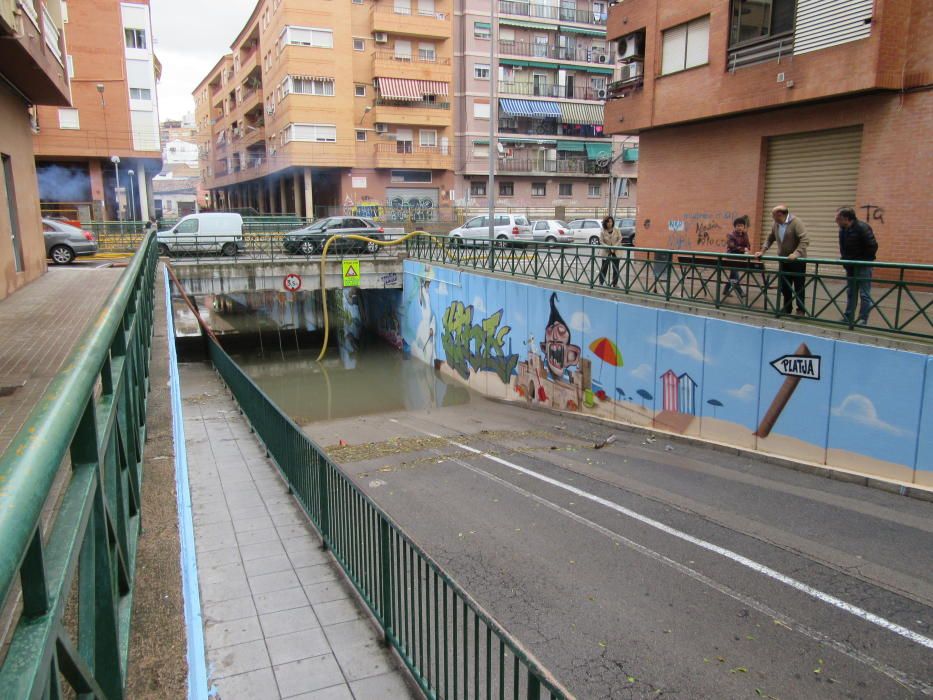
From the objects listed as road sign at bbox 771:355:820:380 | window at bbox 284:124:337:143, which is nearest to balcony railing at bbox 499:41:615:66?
window at bbox 284:124:337:143

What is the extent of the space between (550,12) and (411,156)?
1574cm

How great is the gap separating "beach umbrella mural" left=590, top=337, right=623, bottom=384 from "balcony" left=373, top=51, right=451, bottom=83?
34.6 meters

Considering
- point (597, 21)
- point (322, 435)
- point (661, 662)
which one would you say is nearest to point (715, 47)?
point (322, 435)

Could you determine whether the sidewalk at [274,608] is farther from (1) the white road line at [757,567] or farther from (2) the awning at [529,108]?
(2) the awning at [529,108]

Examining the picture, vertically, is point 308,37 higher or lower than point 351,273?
higher

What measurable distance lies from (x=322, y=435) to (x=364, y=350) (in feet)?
48.9

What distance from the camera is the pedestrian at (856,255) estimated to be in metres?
9.98

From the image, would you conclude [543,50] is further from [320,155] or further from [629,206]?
[320,155]

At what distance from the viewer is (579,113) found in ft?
165

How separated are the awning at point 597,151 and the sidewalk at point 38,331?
41.2 m

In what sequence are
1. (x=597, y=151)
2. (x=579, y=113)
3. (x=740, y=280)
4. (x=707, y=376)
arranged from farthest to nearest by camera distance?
(x=597, y=151) → (x=579, y=113) → (x=707, y=376) → (x=740, y=280)

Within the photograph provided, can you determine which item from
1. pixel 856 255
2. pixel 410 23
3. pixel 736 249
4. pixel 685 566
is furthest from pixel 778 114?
pixel 410 23

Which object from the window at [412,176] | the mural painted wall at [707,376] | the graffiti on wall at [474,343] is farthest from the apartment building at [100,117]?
the mural painted wall at [707,376]

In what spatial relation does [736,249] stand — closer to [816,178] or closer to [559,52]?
[816,178]
